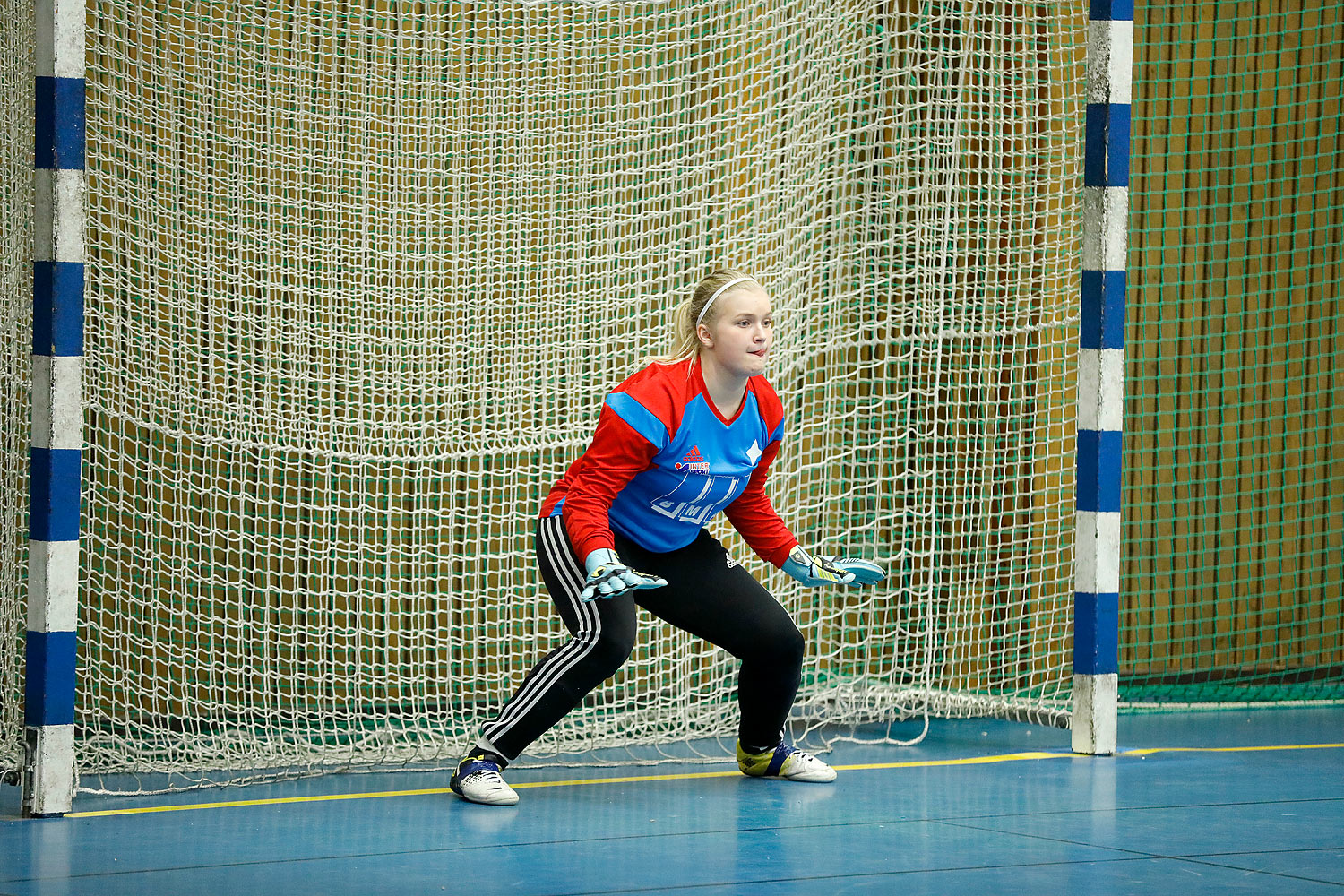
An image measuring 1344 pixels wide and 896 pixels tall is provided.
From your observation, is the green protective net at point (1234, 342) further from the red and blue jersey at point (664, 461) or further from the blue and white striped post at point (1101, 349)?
the red and blue jersey at point (664, 461)

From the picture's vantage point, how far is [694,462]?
166 inches

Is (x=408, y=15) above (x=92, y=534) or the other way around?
above

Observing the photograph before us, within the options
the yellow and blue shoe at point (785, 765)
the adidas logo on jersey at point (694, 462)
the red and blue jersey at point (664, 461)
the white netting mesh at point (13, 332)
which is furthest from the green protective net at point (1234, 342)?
the white netting mesh at point (13, 332)

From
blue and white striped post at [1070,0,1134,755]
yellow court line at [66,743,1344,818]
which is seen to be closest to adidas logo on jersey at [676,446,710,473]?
yellow court line at [66,743,1344,818]

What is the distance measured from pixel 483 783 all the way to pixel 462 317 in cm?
160

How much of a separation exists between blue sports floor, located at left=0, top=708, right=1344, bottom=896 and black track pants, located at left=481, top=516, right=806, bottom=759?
0.64ft

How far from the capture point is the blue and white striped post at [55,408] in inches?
154

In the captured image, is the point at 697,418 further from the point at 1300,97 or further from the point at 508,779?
the point at 1300,97

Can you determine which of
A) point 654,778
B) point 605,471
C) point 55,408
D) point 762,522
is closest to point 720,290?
point 605,471

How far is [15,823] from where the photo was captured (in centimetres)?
388

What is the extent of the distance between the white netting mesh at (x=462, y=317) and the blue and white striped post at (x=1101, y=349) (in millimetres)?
556

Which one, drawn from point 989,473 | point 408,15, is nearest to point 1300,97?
point 989,473

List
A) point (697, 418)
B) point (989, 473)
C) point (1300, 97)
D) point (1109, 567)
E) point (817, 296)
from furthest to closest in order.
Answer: point (1300, 97)
point (989, 473)
point (817, 296)
point (1109, 567)
point (697, 418)

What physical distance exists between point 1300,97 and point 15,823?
5.56 m
